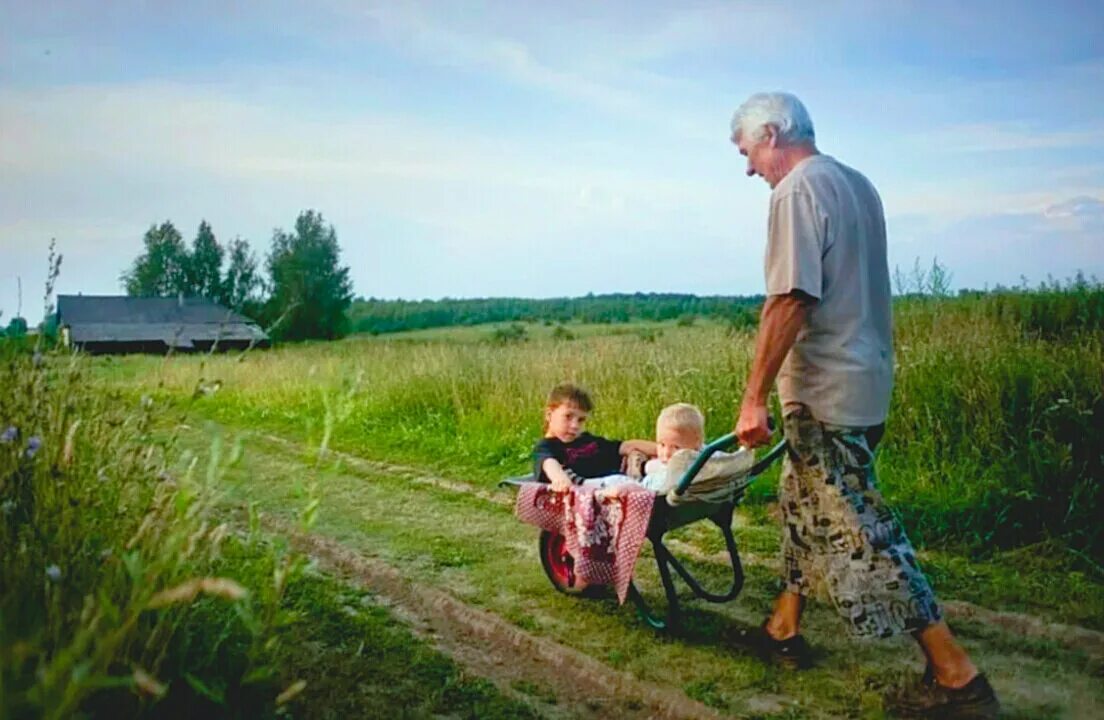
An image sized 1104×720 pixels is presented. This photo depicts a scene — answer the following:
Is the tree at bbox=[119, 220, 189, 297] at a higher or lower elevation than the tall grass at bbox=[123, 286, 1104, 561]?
higher

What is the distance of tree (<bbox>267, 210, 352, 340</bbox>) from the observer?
63094 millimetres

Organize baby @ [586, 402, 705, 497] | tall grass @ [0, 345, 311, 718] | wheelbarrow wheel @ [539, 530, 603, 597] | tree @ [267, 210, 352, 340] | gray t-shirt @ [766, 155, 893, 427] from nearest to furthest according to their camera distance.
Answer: tall grass @ [0, 345, 311, 718], gray t-shirt @ [766, 155, 893, 427], baby @ [586, 402, 705, 497], wheelbarrow wheel @ [539, 530, 603, 597], tree @ [267, 210, 352, 340]

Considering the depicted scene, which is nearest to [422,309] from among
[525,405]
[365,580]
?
[525,405]

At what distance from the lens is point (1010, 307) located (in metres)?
11.8

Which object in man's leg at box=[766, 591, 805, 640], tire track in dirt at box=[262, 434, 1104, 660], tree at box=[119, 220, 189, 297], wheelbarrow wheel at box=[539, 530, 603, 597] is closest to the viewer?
man's leg at box=[766, 591, 805, 640]

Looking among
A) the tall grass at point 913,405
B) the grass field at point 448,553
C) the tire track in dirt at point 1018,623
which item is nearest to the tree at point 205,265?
the tall grass at point 913,405

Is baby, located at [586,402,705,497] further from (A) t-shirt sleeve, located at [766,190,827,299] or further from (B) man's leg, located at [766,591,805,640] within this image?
(A) t-shirt sleeve, located at [766,190,827,299]

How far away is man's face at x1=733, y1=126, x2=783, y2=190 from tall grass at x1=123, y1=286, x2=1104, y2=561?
1.90 metres

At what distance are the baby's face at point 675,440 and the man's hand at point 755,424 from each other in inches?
34.7

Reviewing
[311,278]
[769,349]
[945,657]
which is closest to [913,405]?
[945,657]

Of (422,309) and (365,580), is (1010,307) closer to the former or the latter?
(365,580)

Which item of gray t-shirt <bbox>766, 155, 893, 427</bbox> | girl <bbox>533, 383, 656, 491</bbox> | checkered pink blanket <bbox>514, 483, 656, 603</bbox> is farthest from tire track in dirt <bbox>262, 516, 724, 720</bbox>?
gray t-shirt <bbox>766, 155, 893, 427</bbox>

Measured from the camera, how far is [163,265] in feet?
226

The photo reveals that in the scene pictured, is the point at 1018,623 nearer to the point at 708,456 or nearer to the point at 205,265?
the point at 708,456
